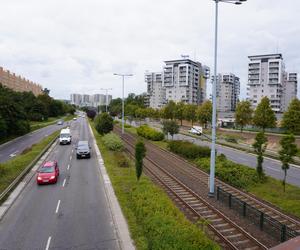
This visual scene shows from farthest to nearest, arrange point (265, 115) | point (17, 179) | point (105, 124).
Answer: point (265, 115) < point (105, 124) < point (17, 179)

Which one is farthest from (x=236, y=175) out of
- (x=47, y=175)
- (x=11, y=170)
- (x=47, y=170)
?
(x=11, y=170)

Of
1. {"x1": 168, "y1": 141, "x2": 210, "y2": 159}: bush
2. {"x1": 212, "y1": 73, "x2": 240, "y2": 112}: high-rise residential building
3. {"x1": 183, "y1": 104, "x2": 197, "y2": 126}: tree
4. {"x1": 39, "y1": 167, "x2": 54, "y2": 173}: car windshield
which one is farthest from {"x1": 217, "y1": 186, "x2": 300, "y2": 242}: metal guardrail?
{"x1": 212, "y1": 73, "x2": 240, "y2": 112}: high-rise residential building

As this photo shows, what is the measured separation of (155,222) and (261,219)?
515 cm

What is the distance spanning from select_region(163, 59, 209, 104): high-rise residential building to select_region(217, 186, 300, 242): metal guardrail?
4837 inches

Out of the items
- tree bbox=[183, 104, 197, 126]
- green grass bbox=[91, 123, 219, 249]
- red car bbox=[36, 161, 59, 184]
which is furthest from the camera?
tree bbox=[183, 104, 197, 126]

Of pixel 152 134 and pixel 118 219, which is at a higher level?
pixel 152 134

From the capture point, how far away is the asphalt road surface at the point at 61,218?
1249 centimetres

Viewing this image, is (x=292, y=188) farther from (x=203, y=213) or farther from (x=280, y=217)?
(x=203, y=213)

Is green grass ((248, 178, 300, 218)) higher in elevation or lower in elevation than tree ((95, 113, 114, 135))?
lower

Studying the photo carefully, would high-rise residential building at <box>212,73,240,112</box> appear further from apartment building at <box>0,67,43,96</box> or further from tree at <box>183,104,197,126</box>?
apartment building at <box>0,67,43,96</box>

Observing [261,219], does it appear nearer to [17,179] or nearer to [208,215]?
[208,215]

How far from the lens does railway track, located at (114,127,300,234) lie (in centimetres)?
1526

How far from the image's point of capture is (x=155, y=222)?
11984 millimetres

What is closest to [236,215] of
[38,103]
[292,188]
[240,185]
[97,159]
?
[240,185]
